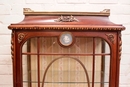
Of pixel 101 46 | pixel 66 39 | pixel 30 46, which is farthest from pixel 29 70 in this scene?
pixel 101 46

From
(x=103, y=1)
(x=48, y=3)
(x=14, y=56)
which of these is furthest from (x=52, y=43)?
(x=103, y=1)

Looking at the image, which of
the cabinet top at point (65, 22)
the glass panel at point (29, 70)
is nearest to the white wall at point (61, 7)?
the cabinet top at point (65, 22)

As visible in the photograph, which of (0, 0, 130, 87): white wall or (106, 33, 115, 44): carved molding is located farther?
(0, 0, 130, 87): white wall

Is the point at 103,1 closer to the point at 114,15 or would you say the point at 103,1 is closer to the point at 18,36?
the point at 114,15

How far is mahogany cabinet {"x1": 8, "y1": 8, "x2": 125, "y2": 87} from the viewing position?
2.65 ft

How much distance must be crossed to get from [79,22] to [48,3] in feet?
1.23

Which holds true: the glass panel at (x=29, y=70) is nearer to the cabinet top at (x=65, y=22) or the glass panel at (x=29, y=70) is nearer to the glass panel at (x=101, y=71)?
the cabinet top at (x=65, y=22)

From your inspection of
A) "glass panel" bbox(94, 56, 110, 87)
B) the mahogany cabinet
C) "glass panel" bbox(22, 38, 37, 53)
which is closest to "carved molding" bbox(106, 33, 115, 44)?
the mahogany cabinet

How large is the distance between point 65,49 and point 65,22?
0.13 metres

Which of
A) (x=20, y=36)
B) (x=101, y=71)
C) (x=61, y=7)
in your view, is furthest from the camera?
(x=61, y=7)

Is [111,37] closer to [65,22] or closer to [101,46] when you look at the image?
[101,46]

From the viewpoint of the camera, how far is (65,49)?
0.84 meters

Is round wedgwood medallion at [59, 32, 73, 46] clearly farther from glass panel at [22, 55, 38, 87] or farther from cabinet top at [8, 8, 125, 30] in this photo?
glass panel at [22, 55, 38, 87]

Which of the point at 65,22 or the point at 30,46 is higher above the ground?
the point at 65,22
